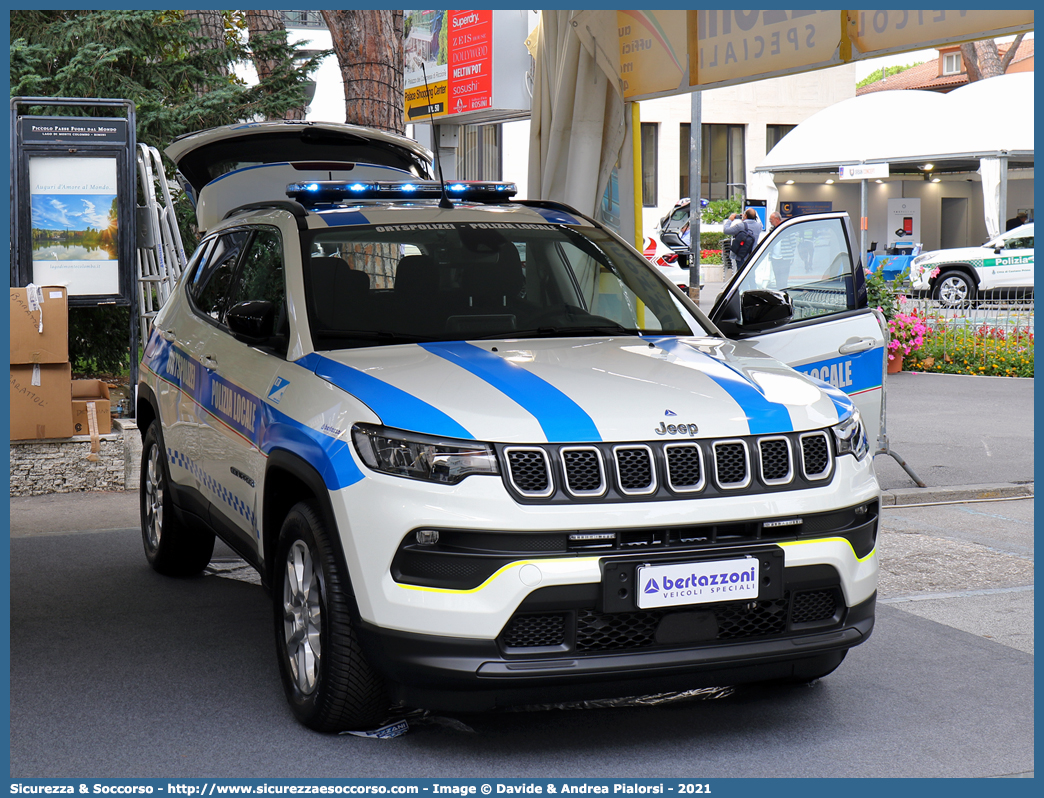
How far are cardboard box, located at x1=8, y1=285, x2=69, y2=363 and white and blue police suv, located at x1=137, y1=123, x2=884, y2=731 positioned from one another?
3.45 meters

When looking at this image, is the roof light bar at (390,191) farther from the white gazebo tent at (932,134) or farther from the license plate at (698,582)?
the white gazebo tent at (932,134)

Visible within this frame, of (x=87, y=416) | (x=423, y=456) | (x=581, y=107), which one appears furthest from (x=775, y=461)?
(x=87, y=416)

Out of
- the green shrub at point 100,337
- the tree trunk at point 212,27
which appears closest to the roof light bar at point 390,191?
the green shrub at point 100,337

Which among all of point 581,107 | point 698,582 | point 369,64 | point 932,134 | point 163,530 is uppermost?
point 932,134

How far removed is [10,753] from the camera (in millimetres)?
3906

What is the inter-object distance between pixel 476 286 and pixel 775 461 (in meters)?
1.62

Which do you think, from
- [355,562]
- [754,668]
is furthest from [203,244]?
[754,668]

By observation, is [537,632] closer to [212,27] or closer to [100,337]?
[100,337]

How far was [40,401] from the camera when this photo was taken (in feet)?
26.6

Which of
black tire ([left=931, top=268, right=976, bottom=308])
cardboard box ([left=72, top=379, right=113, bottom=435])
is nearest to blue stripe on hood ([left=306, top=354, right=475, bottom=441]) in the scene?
cardboard box ([left=72, top=379, right=113, bottom=435])

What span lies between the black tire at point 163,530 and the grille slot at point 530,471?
275 cm

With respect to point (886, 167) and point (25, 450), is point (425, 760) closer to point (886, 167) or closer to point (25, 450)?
point (25, 450)

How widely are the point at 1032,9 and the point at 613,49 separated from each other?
124 inches

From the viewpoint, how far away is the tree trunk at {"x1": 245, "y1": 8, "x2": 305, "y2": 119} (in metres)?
14.5
